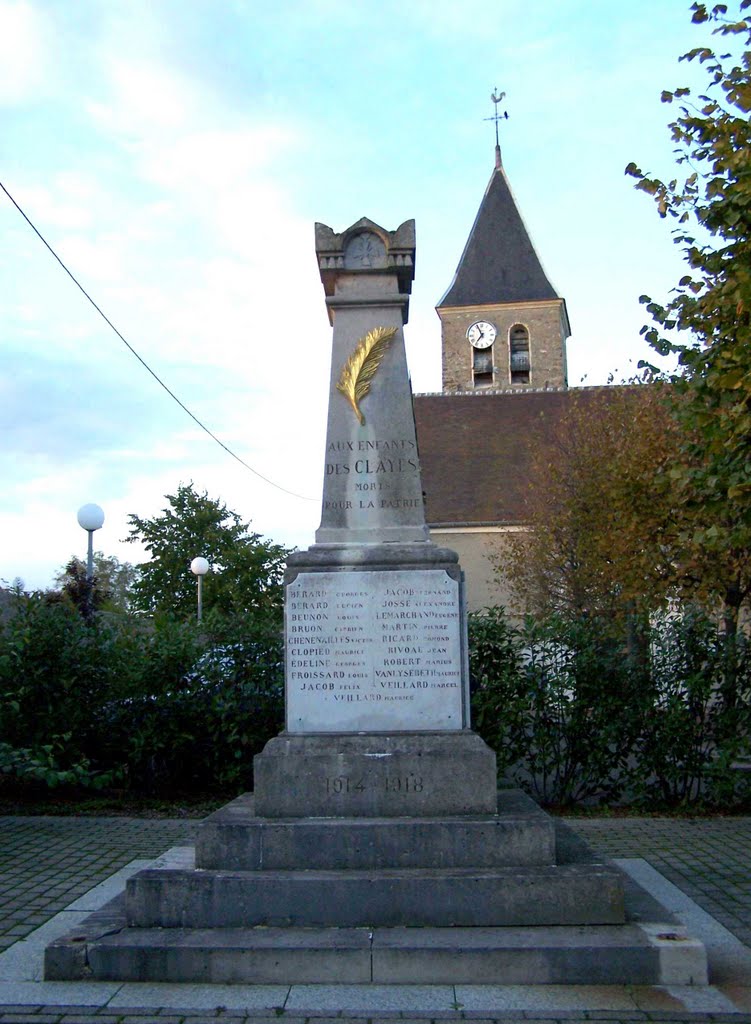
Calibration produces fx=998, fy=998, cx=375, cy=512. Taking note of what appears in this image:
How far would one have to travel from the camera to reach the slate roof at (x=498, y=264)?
155 feet

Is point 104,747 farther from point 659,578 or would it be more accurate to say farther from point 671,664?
point 659,578

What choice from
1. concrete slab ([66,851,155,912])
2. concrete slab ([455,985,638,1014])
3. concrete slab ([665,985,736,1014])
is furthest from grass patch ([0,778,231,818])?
concrete slab ([665,985,736,1014])

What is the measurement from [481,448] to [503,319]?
1397 centimetres

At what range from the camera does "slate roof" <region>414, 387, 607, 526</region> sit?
32594 mm

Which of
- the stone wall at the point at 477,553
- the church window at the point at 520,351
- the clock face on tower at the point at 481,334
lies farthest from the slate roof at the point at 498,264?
the stone wall at the point at 477,553

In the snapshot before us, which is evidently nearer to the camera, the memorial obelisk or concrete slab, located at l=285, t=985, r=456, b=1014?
concrete slab, located at l=285, t=985, r=456, b=1014

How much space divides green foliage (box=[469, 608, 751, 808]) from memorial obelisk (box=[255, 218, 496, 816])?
13.5 feet

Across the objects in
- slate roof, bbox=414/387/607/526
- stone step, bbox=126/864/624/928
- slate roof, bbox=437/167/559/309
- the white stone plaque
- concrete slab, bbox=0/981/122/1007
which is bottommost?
concrete slab, bbox=0/981/122/1007

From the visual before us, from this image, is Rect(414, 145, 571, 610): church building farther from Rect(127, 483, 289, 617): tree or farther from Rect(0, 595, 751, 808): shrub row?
Rect(0, 595, 751, 808): shrub row

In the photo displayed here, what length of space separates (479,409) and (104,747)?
27857mm

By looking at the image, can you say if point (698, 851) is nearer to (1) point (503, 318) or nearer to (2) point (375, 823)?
(2) point (375, 823)

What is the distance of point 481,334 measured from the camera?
46750 mm

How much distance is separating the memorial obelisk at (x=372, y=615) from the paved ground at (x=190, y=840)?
1.28 m

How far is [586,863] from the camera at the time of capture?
5.40 meters
